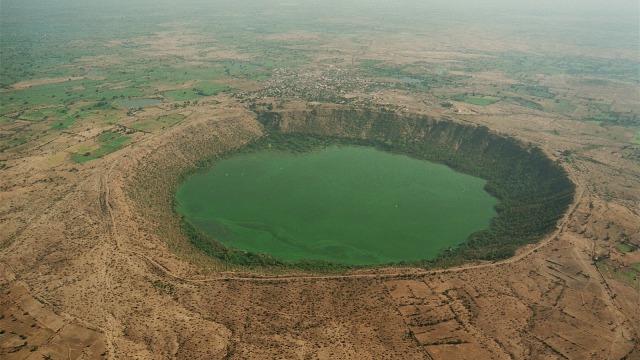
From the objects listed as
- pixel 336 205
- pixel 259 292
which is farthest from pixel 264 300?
pixel 336 205

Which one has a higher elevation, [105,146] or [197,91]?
[197,91]

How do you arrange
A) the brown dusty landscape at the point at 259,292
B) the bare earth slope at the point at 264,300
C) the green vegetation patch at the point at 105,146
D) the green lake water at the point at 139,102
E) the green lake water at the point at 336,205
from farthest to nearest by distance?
the green lake water at the point at 139,102, the green vegetation patch at the point at 105,146, the green lake water at the point at 336,205, the brown dusty landscape at the point at 259,292, the bare earth slope at the point at 264,300

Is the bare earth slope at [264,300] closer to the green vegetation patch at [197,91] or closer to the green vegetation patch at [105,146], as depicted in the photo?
the green vegetation patch at [105,146]

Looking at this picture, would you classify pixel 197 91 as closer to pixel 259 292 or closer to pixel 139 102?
pixel 139 102

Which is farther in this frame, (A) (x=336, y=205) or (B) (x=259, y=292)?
(A) (x=336, y=205)

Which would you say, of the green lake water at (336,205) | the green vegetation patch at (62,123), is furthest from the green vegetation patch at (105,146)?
the green lake water at (336,205)

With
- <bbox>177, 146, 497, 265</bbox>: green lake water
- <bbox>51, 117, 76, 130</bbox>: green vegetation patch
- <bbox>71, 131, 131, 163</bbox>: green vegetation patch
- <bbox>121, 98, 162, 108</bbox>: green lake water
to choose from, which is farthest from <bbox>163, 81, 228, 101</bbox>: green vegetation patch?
<bbox>177, 146, 497, 265</bbox>: green lake water
